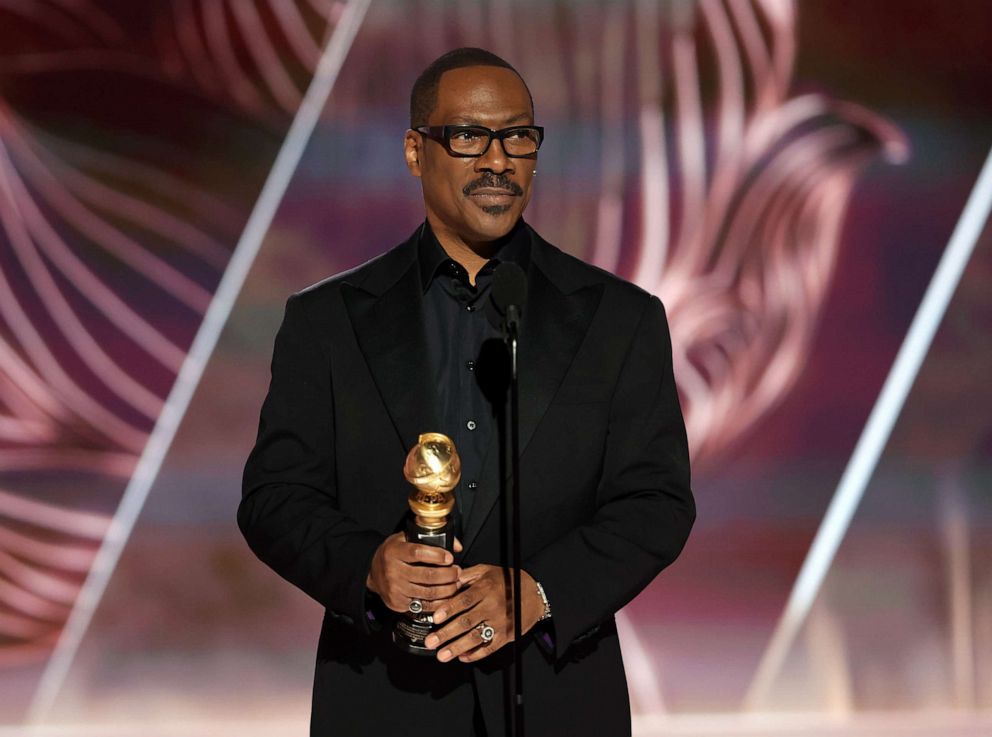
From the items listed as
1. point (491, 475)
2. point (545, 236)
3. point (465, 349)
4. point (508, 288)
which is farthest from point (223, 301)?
point (508, 288)

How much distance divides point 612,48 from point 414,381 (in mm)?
1912

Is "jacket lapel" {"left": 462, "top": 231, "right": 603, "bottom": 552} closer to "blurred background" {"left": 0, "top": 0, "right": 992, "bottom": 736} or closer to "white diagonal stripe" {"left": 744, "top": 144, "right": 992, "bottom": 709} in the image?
"blurred background" {"left": 0, "top": 0, "right": 992, "bottom": 736}

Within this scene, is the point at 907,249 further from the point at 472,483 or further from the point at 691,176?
the point at 472,483

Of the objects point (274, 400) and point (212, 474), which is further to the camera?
point (212, 474)

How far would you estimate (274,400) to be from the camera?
72.2 inches

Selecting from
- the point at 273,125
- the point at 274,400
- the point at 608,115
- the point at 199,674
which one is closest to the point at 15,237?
the point at 273,125

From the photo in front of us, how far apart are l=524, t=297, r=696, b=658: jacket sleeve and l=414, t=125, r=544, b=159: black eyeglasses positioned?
0.99ft

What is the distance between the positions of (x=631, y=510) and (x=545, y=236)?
71.5 inches

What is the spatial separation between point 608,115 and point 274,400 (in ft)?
6.20

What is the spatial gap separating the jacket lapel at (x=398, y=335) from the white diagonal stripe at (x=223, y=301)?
1.61m

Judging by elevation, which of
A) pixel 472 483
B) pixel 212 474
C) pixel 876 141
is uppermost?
pixel 876 141

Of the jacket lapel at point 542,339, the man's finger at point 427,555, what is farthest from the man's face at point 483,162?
the man's finger at point 427,555

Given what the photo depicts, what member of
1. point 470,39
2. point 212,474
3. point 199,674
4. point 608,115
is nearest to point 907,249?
point 608,115

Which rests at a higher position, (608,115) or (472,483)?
(608,115)
